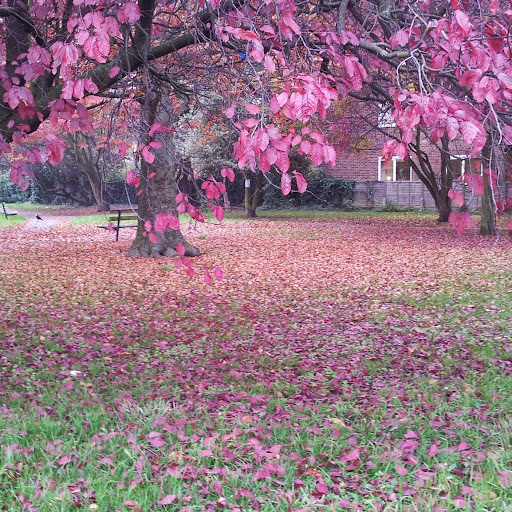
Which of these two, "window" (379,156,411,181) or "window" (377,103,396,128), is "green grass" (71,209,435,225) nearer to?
"window" (379,156,411,181)

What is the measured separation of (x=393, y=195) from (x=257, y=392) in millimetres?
27790

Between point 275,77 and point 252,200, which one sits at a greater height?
point 275,77

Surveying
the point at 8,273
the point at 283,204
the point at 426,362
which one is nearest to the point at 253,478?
the point at 426,362

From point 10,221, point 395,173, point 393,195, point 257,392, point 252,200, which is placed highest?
point 395,173

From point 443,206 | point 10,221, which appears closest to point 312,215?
point 443,206

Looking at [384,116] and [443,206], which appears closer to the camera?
[384,116]

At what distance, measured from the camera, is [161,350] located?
660 cm

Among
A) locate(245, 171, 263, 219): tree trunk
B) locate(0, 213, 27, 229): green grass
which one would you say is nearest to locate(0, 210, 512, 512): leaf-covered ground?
locate(0, 213, 27, 229): green grass

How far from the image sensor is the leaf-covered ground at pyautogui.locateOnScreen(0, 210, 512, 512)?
339 cm

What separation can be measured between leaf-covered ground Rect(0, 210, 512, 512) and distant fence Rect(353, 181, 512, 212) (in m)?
19.8

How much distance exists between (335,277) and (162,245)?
4783 mm

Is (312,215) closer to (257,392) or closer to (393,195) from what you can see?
Answer: (393,195)

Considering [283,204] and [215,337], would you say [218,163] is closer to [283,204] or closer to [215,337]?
[283,204]

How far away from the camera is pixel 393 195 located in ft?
104
